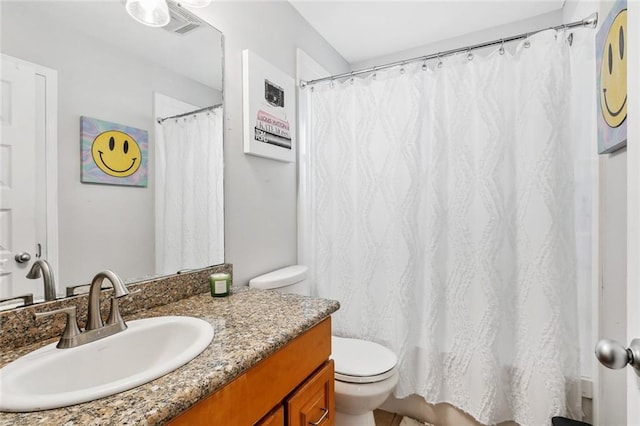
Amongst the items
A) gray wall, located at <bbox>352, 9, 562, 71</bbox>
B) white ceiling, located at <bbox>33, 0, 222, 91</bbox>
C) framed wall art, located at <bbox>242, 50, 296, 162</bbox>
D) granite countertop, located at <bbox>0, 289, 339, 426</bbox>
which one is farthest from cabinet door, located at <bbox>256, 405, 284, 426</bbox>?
gray wall, located at <bbox>352, 9, 562, 71</bbox>

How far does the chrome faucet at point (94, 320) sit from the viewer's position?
766mm

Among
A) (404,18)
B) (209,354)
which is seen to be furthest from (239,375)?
(404,18)

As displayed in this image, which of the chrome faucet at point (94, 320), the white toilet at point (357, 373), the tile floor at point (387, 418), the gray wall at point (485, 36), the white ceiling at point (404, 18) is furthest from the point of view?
the gray wall at point (485, 36)

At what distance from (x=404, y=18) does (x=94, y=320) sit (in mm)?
2329

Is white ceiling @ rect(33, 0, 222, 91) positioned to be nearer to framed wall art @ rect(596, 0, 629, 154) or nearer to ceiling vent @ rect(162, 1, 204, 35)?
ceiling vent @ rect(162, 1, 204, 35)

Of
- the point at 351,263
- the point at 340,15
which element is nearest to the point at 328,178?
the point at 351,263

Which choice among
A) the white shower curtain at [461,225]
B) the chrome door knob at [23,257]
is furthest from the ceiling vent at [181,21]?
the chrome door knob at [23,257]

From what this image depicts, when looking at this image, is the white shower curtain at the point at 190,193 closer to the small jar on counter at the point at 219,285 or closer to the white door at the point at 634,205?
the small jar on counter at the point at 219,285

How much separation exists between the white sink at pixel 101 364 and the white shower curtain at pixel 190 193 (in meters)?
0.32

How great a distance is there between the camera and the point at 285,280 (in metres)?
1.62

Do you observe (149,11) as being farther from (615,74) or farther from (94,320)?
(615,74)

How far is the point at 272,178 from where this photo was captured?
5.85ft

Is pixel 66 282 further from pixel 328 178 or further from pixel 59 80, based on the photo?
pixel 328 178

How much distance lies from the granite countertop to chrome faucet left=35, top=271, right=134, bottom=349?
0.30 feet
